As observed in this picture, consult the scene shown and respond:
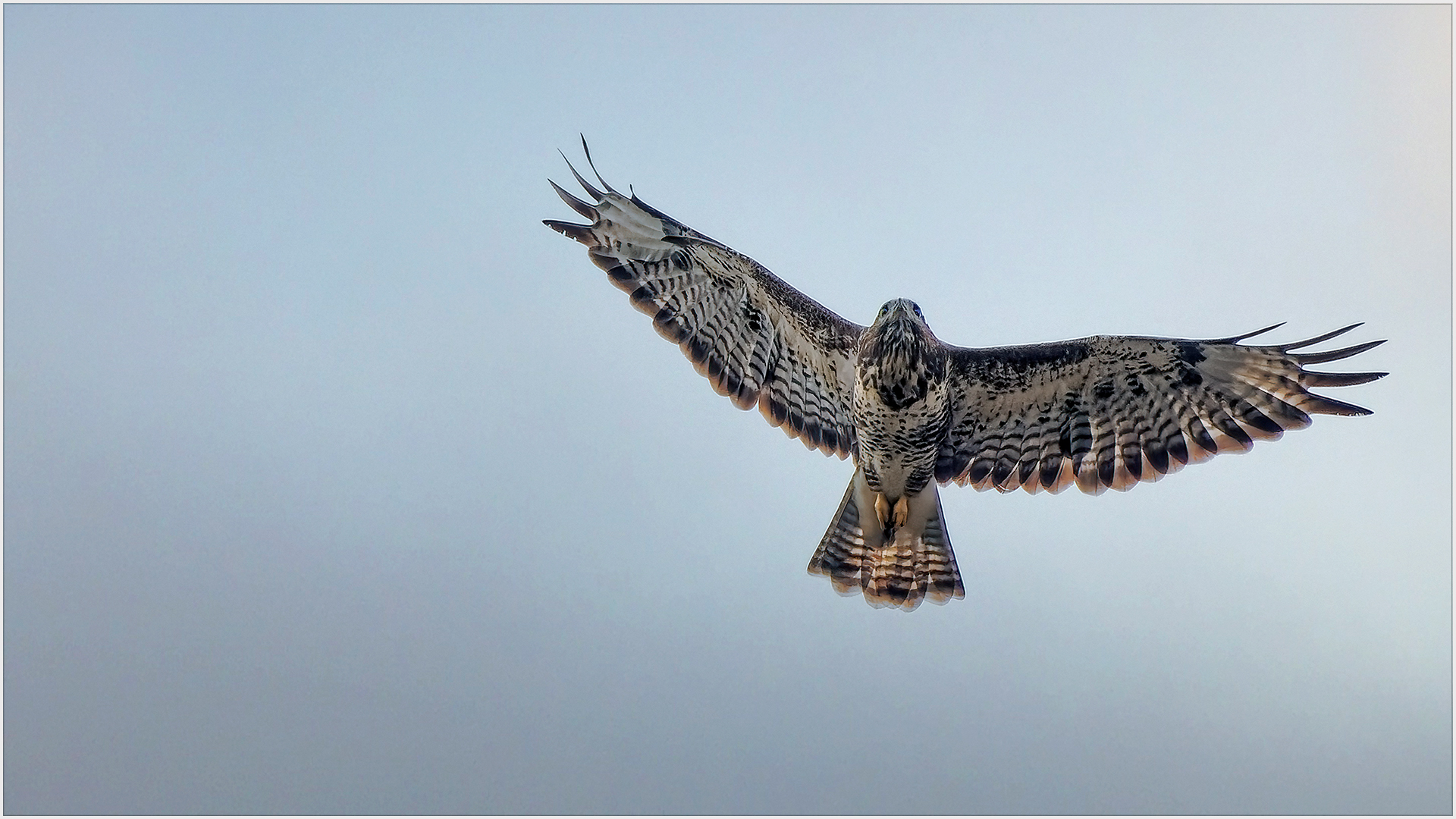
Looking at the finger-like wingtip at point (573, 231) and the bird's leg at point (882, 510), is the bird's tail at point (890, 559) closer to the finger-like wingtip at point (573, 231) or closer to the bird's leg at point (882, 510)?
the bird's leg at point (882, 510)

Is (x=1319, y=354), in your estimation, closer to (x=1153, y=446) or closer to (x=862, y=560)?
(x=1153, y=446)

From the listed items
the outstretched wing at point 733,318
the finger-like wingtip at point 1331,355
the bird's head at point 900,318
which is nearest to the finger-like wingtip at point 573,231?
the outstretched wing at point 733,318

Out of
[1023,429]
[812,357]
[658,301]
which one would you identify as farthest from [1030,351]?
[658,301]

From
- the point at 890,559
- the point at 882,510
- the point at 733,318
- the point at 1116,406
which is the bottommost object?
the point at 890,559

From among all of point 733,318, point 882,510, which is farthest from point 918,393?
point 733,318

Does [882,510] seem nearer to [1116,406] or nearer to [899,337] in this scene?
[899,337]

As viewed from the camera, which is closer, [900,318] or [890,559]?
[900,318]
